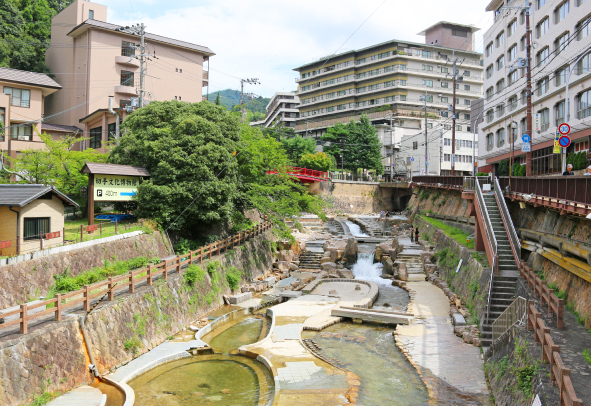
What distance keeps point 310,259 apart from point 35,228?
2136 cm

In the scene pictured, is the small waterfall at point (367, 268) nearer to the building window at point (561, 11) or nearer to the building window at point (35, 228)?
the building window at point (35, 228)

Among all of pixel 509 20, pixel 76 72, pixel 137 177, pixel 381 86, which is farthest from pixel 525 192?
pixel 381 86

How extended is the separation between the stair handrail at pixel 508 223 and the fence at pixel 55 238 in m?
18.9

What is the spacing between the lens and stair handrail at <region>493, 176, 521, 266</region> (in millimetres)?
18834

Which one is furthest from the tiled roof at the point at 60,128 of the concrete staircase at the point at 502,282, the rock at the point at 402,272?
the concrete staircase at the point at 502,282

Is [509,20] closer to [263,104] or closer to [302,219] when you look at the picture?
[302,219]

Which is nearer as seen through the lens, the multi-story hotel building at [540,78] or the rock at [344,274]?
the multi-story hotel building at [540,78]

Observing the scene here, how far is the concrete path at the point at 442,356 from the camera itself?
12484 millimetres

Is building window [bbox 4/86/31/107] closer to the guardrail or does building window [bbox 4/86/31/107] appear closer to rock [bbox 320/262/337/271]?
rock [bbox 320/262/337/271]

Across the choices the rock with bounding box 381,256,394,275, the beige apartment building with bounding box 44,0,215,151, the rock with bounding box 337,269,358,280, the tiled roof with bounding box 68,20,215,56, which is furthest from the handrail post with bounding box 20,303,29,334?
the tiled roof with bounding box 68,20,215,56

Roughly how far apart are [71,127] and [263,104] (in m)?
144

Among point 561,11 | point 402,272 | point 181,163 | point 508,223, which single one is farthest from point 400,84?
point 181,163

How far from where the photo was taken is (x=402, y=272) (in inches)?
1145

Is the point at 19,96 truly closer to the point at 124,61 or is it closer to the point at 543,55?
the point at 124,61
